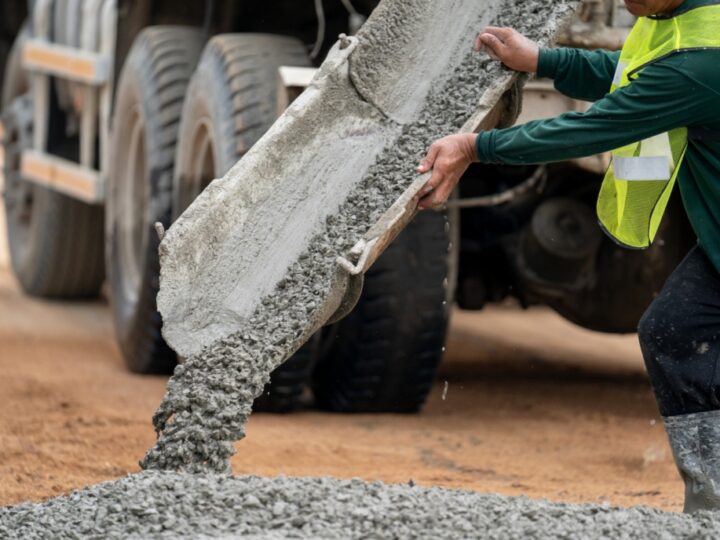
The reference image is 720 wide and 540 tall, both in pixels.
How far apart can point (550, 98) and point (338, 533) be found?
2.61m

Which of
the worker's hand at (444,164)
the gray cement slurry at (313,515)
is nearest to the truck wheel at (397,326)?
the worker's hand at (444,164)

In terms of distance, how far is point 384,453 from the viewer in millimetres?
6227

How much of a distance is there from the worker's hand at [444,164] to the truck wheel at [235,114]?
1.61 metres

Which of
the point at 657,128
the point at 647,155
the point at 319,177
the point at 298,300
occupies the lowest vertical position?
the point at 298,300

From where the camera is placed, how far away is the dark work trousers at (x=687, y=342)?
4.46 meters

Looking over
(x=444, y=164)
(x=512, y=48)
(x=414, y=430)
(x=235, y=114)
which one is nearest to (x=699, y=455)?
(x=444, y=164)

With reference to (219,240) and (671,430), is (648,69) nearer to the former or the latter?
(671,430)

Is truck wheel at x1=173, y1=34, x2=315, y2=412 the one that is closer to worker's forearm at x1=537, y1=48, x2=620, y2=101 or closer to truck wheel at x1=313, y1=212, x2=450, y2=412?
truck wheel at x1=313, y1=212, x2=450, y2=412

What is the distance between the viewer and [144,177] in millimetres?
8367

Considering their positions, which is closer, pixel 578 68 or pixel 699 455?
pixel 699 455

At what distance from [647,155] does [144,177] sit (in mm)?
4270

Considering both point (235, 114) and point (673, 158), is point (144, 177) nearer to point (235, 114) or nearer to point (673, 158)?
point (235, 114)

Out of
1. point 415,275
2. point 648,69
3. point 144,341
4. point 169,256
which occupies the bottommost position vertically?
point 144,341

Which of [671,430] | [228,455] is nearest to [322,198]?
[228,455]
